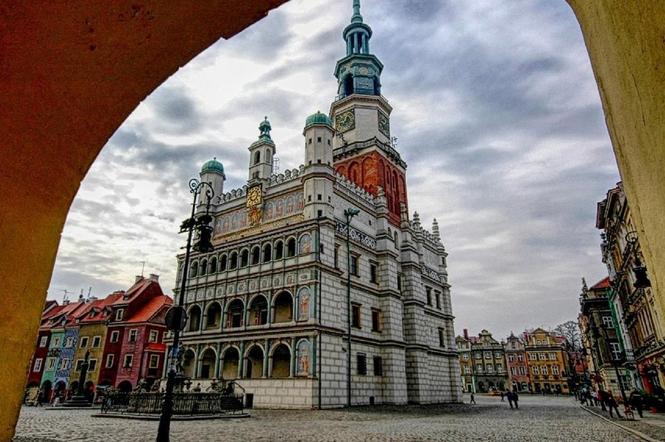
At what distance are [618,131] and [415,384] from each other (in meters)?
33.8

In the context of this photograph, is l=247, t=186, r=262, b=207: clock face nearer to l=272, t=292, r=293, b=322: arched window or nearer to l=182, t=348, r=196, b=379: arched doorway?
l=272, t=292, r=293, b=322: arched window

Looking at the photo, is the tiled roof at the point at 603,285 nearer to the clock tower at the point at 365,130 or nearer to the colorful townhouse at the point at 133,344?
the clock tower at the point at 365,130

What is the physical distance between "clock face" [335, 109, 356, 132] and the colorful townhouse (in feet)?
83.8

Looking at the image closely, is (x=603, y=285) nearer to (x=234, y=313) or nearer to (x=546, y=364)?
(x=234, y=313)

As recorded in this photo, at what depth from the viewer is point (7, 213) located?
2.01 m

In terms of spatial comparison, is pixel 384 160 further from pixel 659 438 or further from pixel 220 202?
pixel 659 438

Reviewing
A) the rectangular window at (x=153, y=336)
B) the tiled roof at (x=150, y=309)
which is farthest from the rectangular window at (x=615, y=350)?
the tiled roof at (x=150, y=309)

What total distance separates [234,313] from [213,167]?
13871mm

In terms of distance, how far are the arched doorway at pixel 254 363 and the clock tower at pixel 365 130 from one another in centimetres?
1680

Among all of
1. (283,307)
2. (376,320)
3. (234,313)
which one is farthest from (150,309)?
(376,320)

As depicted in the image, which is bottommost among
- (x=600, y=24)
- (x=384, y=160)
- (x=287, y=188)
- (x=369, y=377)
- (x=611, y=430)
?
(x=611, y=430)

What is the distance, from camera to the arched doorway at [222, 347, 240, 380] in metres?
27.4

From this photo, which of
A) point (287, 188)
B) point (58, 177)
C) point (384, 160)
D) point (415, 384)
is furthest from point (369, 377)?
point (58, 177)

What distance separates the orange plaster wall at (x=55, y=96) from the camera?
1.94 m
